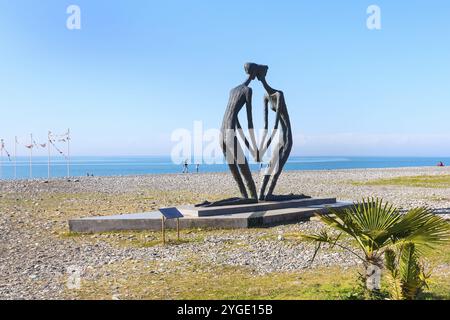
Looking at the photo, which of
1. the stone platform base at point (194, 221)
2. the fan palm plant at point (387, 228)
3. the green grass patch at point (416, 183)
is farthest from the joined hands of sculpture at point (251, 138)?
the green grass patch at point (416, 183)

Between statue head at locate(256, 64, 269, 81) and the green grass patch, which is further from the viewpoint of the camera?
the green grass patch

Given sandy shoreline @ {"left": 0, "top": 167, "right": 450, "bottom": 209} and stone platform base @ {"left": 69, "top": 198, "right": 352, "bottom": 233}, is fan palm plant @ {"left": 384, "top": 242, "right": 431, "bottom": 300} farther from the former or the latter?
sandy shoreline @ {"left": 0, "top": 167, "right": 450, "bottom": 209}

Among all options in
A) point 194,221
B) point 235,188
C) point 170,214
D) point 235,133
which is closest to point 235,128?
point 235,133

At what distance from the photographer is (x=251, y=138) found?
48.8 ft

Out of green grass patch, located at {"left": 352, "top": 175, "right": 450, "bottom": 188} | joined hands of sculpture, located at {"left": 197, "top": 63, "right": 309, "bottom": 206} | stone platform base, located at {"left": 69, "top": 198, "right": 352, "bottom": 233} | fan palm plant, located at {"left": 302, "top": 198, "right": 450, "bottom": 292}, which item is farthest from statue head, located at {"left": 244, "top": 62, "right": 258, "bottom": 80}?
green grass patch, located at {"left": 352, "top": 175, "right": 450, "bottom": 188}

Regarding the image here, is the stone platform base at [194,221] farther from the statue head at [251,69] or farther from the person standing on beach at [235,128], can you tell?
the statue head at [251,69]

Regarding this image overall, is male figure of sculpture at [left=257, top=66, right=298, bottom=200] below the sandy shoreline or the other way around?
the other way around

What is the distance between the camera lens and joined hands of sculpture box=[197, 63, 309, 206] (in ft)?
46.7

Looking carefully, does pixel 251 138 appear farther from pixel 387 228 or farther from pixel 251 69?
pixel 387 228

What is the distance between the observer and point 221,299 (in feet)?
21.6

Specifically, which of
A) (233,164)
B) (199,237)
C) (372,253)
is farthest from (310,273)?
(233,164)

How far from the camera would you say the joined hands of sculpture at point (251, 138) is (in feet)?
46.7

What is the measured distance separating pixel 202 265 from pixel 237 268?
69 cm
